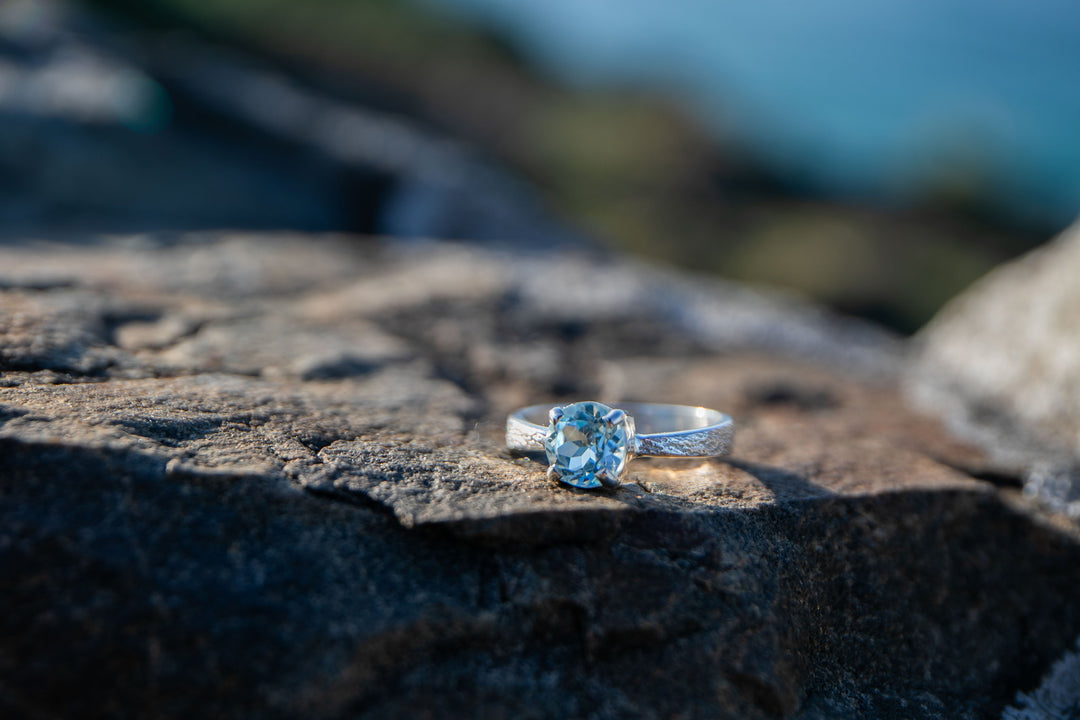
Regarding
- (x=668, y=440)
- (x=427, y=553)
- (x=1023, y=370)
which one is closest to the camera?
(x=427, y=553)

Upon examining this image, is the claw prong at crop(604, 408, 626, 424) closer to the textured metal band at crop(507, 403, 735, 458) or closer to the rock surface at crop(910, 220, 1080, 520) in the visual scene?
the textured metal band at crop(507, 403, 735, 458)

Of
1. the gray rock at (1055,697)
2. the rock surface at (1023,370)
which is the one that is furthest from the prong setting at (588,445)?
the rock surface at (1023,370)

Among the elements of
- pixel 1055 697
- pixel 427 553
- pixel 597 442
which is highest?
pixel 597 442

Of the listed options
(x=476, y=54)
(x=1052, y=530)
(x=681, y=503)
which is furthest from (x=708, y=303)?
(x=476, y=54)

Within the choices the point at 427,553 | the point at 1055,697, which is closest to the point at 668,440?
the point at 427,553

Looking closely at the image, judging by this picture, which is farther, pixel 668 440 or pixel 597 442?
pixel 668 440

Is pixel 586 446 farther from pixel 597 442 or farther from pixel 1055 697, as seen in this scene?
pixel 1055 697
